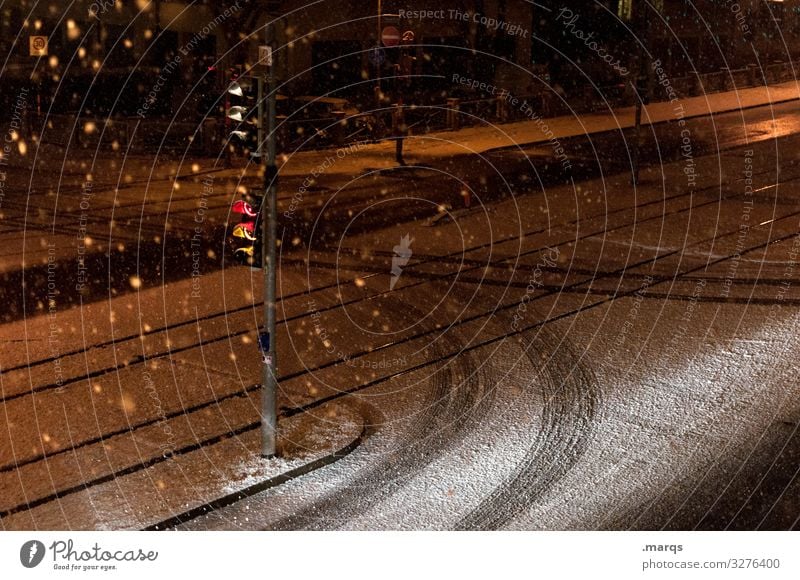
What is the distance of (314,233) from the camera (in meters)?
17.3

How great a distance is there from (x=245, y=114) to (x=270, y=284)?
1382 millimetres

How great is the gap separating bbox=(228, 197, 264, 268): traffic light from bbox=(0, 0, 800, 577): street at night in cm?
2

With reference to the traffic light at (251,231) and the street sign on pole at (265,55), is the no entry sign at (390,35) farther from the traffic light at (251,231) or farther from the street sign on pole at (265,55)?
the street sign on pole at (265,55)

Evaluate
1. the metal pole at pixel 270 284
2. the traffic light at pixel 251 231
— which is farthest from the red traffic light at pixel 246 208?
the metal pole at pixel 270 284

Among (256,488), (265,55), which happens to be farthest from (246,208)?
(256,488)

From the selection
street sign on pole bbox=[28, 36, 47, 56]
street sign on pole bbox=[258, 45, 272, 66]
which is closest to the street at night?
street sign on pole bbox=[258, 45, 272, 66]

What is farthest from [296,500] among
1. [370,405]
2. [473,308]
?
[473,308]

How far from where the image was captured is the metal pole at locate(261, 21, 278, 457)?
8.85 meters

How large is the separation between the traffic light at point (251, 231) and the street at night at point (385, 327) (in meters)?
0.02

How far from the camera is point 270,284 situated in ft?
30.7

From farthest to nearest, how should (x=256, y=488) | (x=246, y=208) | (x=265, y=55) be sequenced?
(x=246, y=208) < (x=256, y=488) < (x=265, y=55)

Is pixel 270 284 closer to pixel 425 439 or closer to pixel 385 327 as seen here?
pixel 425 439

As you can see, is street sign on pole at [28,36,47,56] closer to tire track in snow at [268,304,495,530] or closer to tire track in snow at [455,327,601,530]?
tire track in snow at [268,304,495,530]

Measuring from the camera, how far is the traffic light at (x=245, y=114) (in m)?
8.82
